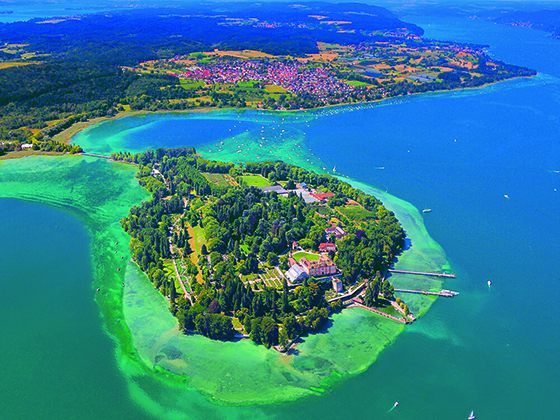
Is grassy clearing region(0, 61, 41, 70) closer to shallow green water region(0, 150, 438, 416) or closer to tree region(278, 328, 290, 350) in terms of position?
shallow green water region(0, 150, 438, 416)

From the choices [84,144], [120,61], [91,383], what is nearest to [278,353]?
[91,383]

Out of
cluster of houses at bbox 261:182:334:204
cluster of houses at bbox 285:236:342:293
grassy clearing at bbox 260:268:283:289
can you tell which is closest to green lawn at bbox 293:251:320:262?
cluster of houses at bbox 285:236:342:293

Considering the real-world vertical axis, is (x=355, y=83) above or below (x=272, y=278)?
below

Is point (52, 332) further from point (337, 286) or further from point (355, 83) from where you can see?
point (355, 83)

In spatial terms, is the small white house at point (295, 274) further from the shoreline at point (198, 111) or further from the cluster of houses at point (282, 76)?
the cluster of houses at point (282, 76)

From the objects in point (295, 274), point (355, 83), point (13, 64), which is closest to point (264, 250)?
point (295, 274)

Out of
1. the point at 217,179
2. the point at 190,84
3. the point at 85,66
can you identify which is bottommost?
the point at 217,179
